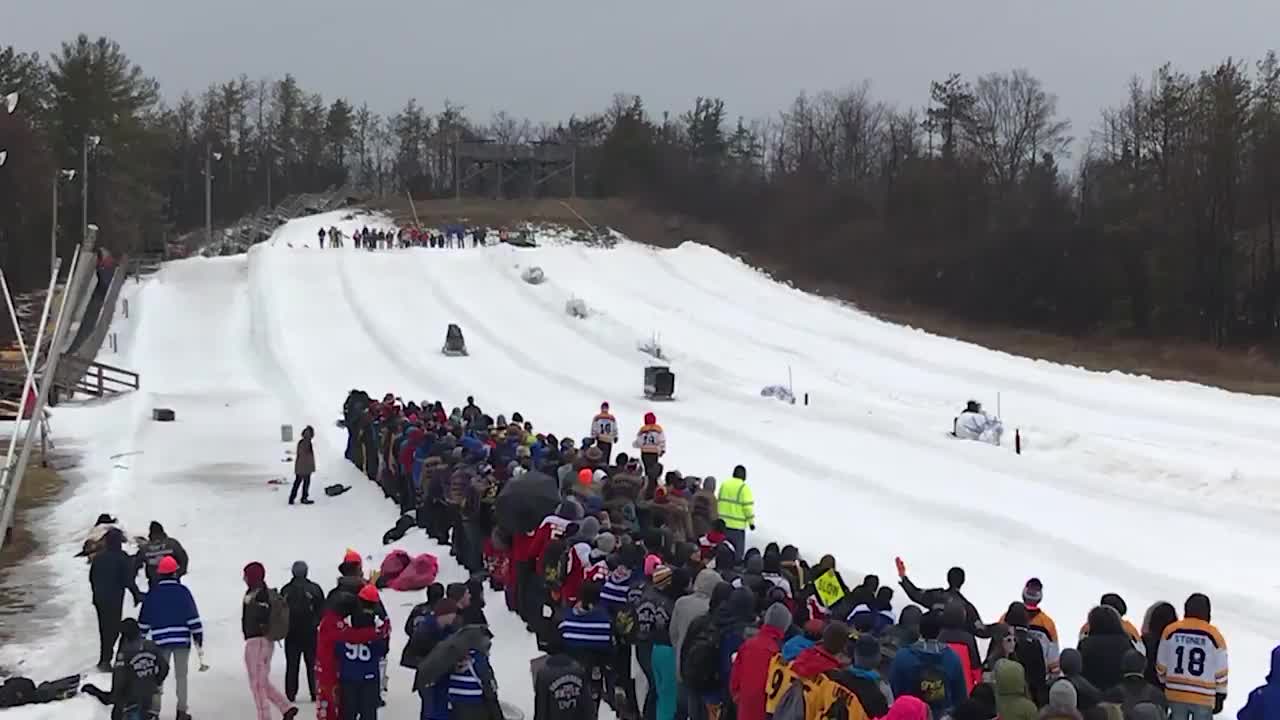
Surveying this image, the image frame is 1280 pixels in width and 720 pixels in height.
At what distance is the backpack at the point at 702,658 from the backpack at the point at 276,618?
141 inches

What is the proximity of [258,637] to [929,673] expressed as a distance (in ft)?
18.3

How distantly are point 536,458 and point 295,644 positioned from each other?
596 cm

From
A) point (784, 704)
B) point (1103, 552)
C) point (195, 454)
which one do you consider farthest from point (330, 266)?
point (784, 704)

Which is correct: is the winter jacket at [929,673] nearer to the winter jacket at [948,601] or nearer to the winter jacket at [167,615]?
the winter jacket at [948,601]

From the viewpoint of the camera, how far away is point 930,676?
786 centimetres

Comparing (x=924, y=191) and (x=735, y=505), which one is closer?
(x=735, y=505)

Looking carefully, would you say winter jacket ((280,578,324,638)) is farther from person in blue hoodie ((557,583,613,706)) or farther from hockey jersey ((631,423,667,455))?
hockey jersey ((631,423,667,455))

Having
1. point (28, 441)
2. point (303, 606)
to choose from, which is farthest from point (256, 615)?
point (28, 441)

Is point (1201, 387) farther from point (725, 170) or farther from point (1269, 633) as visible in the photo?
point (725, 170)

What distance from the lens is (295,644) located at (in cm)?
1115

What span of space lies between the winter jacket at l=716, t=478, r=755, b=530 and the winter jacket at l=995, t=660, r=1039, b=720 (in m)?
7.79

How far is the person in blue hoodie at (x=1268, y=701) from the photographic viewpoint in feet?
24.7

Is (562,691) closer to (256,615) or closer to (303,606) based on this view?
(256,615)

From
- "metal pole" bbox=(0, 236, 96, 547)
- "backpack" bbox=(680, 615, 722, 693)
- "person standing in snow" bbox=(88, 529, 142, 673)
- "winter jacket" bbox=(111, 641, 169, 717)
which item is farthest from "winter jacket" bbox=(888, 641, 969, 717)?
"metal pole" bbox=(0, 236, 96, 547)
